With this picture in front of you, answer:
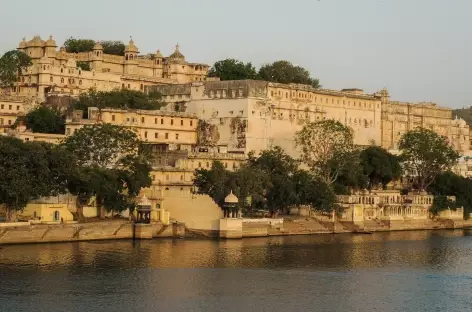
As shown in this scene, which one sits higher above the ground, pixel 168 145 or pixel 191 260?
pixel 168 145

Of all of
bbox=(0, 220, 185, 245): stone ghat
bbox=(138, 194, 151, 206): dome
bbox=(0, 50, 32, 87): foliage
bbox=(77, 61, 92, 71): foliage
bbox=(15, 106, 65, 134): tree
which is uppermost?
bbox=(77, 61, 92, 71): foliage

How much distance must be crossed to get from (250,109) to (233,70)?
45.6 ft

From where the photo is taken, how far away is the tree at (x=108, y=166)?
49.7 m

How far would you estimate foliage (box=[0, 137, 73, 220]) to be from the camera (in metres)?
45.9

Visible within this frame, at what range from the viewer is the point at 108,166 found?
175 ft

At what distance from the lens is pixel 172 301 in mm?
34656

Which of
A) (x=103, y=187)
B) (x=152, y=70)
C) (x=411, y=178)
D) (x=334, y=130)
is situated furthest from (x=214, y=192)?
(x=152, y=70)

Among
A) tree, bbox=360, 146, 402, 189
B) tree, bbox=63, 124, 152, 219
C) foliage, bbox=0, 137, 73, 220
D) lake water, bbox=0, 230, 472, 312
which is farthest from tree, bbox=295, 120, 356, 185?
foliage, bbox=0, 137, 73, 220

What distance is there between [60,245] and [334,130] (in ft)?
73.2

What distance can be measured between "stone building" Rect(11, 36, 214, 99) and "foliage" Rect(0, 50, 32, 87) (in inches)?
19.9

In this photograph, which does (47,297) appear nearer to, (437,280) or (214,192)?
(437,280)

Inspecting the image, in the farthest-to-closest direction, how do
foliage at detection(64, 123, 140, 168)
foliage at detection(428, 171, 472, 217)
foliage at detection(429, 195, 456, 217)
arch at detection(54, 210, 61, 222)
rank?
foliage at detection(428, 171, 472, 217), foliage at detection(429, 195, 456, 217), foliage at detection(64, 123, 140, 168), arch at detection(54, 210, 61, 222)

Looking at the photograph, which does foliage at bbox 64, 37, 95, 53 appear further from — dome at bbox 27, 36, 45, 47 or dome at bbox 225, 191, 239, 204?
dome at bbox 225, 191, 239, 204

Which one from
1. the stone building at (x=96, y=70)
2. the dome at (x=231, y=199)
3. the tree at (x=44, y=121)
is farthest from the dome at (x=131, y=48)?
the dome at (x=231, y=199)
